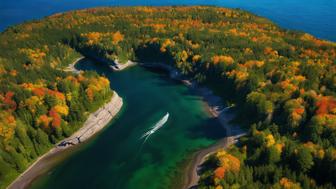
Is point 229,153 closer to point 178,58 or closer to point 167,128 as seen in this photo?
point 167,128

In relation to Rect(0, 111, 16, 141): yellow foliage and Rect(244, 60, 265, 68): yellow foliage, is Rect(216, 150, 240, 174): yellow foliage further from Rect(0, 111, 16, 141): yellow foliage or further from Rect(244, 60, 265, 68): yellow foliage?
Rect(244, 60, 265, 68): yellow foliage

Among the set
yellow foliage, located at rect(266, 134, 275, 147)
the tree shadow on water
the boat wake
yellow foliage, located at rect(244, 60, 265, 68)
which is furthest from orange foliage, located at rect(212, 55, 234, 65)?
yellow foliage, located at rect(266, 134, 275, 147)

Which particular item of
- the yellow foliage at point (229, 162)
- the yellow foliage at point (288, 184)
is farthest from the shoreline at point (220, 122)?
the yellow foliage at point (288, 184)

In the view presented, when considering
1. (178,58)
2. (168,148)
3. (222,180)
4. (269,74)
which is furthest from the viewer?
(178,58)

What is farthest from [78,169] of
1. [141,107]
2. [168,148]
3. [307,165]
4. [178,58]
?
[178,58]

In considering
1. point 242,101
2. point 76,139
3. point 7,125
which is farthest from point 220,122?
point 7,125

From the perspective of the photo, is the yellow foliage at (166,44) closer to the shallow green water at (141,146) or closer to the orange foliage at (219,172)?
the shallow green water at (141,146)

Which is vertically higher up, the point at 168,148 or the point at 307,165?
the point at 307,165
